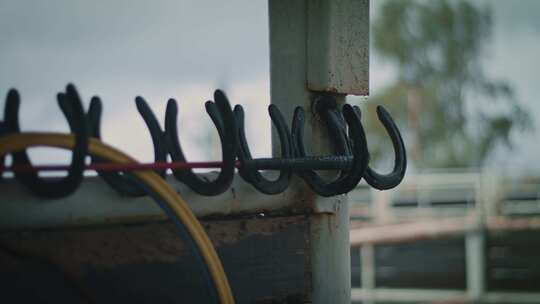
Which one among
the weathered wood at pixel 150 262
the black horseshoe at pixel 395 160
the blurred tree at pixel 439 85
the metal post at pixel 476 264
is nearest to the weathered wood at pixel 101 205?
the weathered wood at pixel 150 262

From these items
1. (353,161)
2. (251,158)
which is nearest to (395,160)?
(353,161)

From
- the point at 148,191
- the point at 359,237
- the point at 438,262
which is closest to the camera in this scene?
the point at 148,191

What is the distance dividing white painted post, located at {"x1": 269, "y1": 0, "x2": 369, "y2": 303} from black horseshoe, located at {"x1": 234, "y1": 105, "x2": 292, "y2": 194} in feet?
0.32

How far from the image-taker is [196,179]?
3.21 feet

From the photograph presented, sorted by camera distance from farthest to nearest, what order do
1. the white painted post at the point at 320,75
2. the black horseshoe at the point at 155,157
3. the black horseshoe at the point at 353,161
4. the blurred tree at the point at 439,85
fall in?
1. the blurred tree at the point at 439,85
2. the white painted post at the point at 320,75
3. the black horseshoe at the point at 353,161
4. the black horseshoe at the point at 155,157

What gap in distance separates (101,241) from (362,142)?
348mm

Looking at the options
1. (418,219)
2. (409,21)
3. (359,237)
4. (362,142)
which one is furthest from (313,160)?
(409,21)

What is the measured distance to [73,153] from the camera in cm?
83

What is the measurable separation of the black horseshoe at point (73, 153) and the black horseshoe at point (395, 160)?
42cm

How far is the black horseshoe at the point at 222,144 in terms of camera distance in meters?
0.95

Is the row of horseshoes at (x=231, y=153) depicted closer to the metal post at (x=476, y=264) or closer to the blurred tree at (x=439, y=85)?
the metal post at (x=476, y=264)

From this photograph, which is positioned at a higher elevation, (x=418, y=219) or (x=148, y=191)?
(x=148, y=191)

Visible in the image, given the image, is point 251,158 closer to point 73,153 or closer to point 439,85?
point 73,153

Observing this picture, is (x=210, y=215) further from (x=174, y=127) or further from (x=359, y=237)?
(x=359, y=237)
